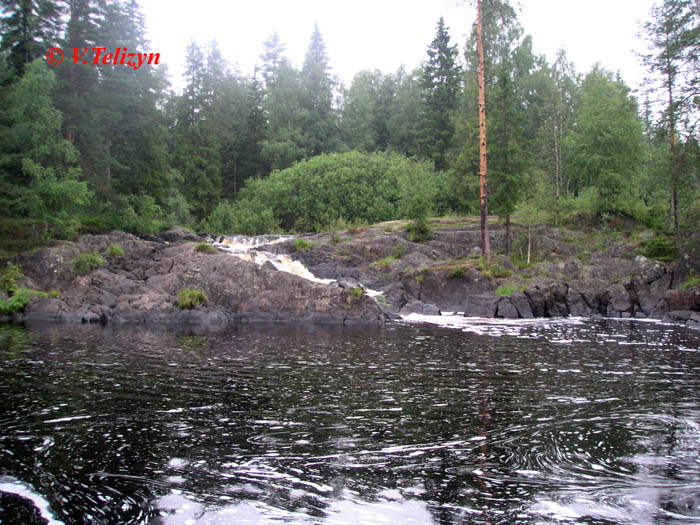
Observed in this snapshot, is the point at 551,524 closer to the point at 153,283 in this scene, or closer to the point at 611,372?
the point at 611,372

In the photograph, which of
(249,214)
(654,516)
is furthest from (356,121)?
(654,516)

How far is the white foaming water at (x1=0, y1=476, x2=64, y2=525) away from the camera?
4.70 metres

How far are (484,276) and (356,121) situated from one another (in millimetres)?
42208

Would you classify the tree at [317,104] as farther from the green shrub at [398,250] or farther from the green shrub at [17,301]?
the green shrub at [17,301]

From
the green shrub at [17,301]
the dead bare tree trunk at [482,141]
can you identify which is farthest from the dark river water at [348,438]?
the dead bare tree trunk at [482,141]

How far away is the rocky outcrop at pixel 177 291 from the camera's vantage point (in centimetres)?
2267

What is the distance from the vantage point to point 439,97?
54250 millimetres

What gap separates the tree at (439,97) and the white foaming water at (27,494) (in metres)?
49.8

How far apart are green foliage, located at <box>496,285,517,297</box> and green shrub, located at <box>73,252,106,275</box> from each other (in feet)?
64.5

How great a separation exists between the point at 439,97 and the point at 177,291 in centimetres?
3899

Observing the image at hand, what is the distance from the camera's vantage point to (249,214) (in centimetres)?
4512
